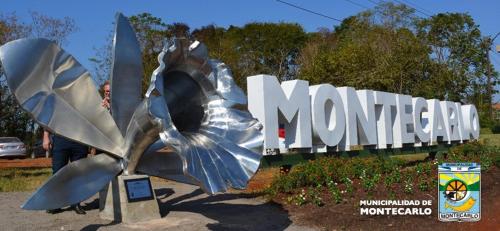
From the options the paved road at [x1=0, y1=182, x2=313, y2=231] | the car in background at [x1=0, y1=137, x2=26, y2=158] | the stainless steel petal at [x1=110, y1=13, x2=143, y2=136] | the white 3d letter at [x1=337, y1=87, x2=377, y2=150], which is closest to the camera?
the paved road at [x1=0, y1=182, x2=313, y2=231]

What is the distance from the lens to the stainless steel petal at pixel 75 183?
6.58m

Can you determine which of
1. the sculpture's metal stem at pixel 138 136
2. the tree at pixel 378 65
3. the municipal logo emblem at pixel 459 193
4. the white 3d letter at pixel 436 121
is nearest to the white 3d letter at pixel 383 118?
the white 3d letter at pixel 436 121

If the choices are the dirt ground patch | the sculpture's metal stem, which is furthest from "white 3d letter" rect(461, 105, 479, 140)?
the sculpture's metal stem

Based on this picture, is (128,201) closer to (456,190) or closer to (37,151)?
(456,190)

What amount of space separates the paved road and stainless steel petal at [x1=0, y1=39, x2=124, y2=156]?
1012 mm

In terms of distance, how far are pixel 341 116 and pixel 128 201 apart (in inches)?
313

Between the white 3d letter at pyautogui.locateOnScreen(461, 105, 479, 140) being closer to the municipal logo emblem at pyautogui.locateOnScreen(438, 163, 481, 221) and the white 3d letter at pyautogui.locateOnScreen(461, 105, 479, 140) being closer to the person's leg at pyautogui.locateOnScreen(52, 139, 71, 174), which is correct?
the municipal logo emblem at pyautogui.locateOnScreen(438, 163, 481, 221)

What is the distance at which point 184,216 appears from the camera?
7.79 metres

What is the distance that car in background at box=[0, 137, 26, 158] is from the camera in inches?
1173

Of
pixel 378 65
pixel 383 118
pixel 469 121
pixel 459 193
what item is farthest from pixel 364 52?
pixel 459 193

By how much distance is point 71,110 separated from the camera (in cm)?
719

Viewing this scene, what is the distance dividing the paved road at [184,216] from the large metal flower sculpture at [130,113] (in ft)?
1.78

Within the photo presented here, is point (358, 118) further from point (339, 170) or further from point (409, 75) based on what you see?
point (409, 75)

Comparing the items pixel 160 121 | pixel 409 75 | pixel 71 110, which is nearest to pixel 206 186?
pixel 160 121
